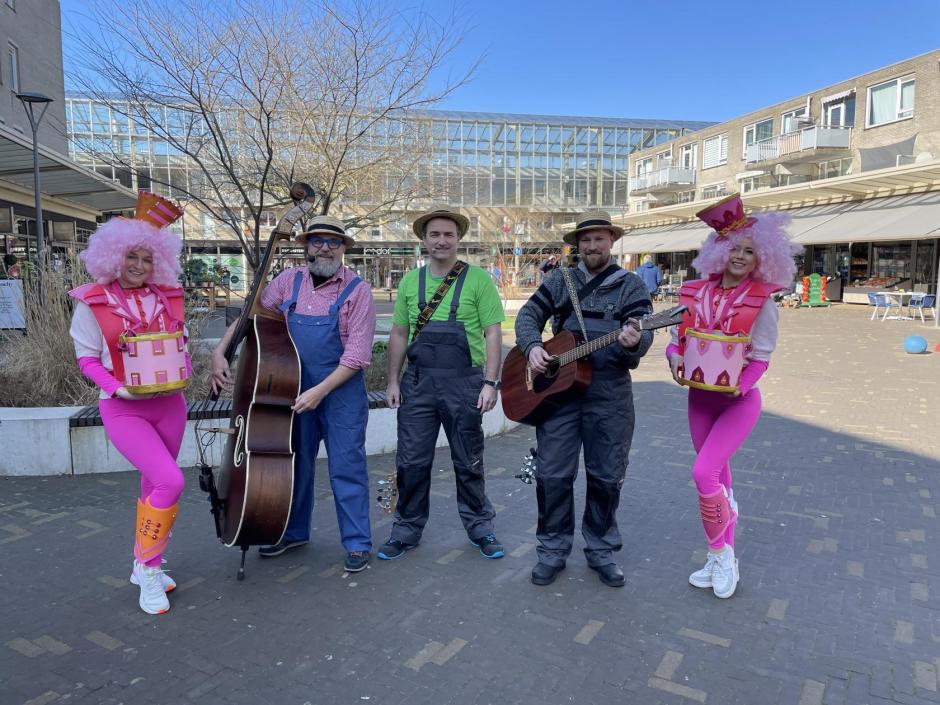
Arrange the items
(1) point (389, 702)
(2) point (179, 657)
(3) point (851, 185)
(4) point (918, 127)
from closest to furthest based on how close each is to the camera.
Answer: (1) point (389, 702), (2) point (179, 657), (3) point (851, 185), (4) point (918, 127)

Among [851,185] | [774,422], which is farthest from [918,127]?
[774,422]

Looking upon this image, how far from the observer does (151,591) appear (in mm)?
3307

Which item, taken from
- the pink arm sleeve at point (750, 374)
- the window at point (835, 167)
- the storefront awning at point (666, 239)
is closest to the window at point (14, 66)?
the pink arm sleeve at point (750, 374)

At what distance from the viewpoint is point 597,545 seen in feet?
12.1

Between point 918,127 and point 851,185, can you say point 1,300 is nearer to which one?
point 851,185

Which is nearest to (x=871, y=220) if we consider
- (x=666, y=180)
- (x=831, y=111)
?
(x=831, y=111)

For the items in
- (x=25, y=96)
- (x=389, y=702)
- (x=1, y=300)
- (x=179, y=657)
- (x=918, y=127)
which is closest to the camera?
(x=389, y=702)

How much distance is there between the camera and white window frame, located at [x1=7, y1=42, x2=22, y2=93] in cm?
2009

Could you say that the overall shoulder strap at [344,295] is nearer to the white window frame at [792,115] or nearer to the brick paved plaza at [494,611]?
the brick paved plaza at [494,611]

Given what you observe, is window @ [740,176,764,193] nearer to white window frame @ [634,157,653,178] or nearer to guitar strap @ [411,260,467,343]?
white window frame @ [634,157,653,178]

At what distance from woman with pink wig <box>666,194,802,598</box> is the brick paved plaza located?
0.41m

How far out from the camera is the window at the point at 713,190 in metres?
39.0

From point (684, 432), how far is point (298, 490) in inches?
171

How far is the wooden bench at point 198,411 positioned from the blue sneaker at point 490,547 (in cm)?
154
